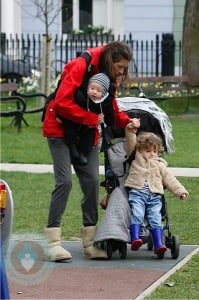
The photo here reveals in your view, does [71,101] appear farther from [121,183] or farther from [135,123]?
[121,183]

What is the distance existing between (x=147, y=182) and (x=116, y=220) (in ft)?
1.46

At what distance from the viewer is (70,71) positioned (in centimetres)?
771

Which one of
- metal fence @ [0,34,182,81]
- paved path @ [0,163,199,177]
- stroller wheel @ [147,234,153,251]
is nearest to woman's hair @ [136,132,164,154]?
stroller wheel @ [147,234,153,251]

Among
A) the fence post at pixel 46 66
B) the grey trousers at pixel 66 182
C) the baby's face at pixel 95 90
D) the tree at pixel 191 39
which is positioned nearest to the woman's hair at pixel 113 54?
the baby's face at pixel 95 90

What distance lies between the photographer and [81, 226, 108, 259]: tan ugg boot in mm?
7965

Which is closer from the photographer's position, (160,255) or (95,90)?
(95,90)

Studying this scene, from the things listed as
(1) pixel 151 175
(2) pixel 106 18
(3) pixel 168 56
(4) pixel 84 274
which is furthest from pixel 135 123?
(2) pixel 106 18

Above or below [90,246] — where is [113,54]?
above

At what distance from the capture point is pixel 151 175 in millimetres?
8078

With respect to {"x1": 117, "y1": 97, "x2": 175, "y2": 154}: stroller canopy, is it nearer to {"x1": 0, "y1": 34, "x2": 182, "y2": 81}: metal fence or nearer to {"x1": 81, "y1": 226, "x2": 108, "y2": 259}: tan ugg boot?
{"x1": 81, "y1": 226, "x2": 108, "y2": 259}: tan ugg boot

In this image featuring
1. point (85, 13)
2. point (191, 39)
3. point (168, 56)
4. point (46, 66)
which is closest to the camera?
point (191, 39)

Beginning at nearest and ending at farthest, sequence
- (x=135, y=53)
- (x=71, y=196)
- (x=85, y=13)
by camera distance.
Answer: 1. (x=71, y=196)
2. (x=135, y=53)
3. (x=85, y=13)

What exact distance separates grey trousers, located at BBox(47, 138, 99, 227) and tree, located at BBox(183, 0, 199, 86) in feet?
40.7

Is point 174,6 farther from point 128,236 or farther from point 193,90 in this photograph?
point 128,236
